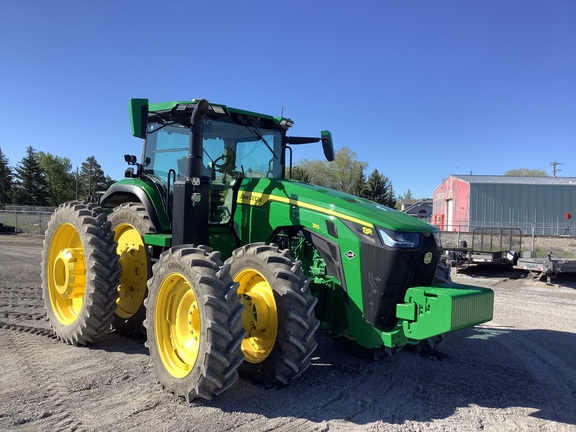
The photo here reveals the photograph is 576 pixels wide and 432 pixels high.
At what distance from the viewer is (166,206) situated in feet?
18.1

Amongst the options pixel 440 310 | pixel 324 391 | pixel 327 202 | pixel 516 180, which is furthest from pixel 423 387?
pixel 516 180

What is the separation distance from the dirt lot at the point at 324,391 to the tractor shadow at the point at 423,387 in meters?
0.01

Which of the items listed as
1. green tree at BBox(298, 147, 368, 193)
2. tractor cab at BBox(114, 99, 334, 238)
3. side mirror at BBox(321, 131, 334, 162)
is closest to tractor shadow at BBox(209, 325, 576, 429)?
tractor cab at BBox(114, 99, 334, 238)

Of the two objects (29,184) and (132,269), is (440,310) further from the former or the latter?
(29,184)

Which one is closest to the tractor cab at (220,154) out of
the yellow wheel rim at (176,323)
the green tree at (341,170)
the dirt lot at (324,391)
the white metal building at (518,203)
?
the yellow wheel rim at (176,323)

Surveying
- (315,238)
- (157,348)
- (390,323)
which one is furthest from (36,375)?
(390,323)

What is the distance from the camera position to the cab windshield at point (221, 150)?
17.6 feet

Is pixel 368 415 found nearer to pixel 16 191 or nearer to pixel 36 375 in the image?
pixel 36 375

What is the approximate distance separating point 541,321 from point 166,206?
6.49m

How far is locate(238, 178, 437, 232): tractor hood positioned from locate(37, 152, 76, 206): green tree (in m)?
64.5

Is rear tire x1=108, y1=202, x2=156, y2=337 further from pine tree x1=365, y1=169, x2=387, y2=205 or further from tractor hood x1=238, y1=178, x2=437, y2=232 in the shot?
pine tree x1=365, y1=169, x2=387, y2=205

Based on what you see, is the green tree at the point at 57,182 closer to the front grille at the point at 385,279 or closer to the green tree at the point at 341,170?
the green tree at the point at 341,170

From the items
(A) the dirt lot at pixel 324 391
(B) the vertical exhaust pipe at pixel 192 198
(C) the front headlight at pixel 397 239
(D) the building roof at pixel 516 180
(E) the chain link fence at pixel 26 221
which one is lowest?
Answer: (A) the dirt lot at pixel 324 391

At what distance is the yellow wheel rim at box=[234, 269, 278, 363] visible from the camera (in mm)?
4180
